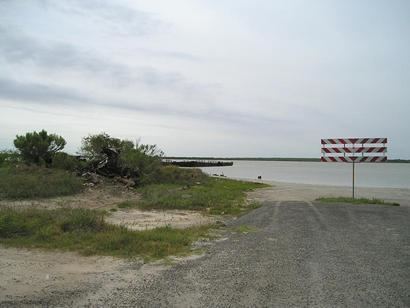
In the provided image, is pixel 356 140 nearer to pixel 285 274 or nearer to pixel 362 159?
pixel 362 159

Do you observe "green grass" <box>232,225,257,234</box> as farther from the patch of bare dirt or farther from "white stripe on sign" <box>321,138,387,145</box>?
"white stripe on sign" <box>321,138,387,145</box>

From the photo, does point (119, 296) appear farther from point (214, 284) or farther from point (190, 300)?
point (214, 284)

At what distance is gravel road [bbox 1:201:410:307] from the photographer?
15.9ft

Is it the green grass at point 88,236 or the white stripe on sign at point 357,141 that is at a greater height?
the white stripe on sign at point 357,141

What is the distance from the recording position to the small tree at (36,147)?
24.7 m

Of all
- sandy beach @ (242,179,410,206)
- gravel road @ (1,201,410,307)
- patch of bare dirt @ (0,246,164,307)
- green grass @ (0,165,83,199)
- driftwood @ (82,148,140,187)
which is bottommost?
patch of bare dirt @ (0,246,164,307)

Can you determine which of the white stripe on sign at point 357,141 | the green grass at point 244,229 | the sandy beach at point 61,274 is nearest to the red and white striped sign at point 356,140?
the white stripe on sign at point 357,141

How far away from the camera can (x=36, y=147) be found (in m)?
25.1

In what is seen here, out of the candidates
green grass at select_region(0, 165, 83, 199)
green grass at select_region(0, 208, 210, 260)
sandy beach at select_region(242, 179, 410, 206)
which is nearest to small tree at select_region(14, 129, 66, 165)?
green grass at select_region(0, 165, 83, 199)

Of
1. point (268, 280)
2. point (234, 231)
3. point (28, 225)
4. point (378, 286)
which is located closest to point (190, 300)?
point (268, 280)

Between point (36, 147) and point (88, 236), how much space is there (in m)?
18.8

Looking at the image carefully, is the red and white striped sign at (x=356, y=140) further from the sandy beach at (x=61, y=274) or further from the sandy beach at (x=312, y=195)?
the sandy beach at (x=61, y=274)

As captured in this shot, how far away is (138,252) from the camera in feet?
23.7

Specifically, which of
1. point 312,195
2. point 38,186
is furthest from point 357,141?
point 38,186
